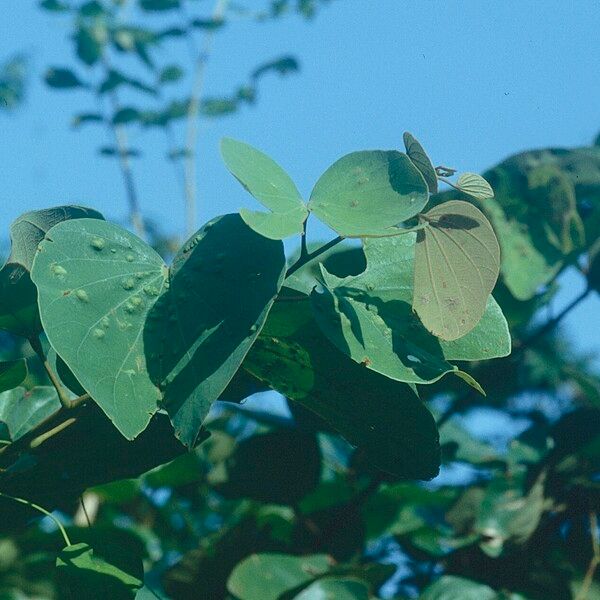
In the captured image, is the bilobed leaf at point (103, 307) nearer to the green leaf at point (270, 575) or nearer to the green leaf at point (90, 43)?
Answer: the green leaf at point (270, 575)

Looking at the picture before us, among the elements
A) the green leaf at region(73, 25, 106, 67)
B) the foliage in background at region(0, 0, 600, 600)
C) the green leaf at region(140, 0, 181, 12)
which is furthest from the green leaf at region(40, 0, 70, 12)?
the foliage in background at region(0, 0, 600, 600)

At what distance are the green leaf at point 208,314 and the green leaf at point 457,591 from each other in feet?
1.70

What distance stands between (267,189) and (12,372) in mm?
232

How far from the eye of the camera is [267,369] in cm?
52

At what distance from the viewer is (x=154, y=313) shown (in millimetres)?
486

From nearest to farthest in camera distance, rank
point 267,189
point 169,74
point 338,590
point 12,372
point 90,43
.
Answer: point 267,189 → point 12,372 → point 338,590 → point 90,43 → point 169,74

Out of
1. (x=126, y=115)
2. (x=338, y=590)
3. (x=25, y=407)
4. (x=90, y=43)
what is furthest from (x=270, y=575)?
(x=90, y=43)

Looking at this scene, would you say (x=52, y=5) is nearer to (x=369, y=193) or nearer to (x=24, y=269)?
(x=24, y=269)

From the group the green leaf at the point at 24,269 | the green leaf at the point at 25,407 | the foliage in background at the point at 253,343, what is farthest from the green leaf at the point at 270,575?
the green leaf at the point at 24,269

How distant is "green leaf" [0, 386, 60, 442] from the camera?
65 centimetres

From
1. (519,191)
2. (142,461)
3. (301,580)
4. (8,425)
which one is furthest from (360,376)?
(519,191)

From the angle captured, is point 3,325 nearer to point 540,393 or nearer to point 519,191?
point 519,191

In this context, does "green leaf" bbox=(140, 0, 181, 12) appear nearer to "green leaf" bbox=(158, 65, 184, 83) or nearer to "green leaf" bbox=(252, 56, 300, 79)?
"green leaf" bbox=(158, 65, 184, 83)

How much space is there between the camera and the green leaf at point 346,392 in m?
0.51
